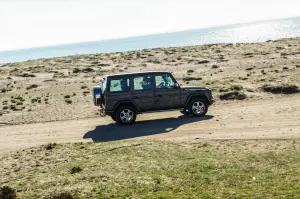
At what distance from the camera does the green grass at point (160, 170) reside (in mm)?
9328

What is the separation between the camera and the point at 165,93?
1845 cm

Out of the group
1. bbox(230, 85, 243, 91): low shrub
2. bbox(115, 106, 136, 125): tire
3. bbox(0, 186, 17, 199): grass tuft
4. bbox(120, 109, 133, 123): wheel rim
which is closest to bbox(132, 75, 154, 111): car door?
bbox(115, 106, 136, 125): tire

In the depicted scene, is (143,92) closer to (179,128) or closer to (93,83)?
(179,128)

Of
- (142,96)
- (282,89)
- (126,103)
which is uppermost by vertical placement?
(142,96)

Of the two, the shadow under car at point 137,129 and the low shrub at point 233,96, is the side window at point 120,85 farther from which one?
the low shrub at point 233,96

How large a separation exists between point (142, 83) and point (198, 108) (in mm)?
3126

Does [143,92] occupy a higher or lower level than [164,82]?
lower

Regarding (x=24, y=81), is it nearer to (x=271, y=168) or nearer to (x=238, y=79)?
(x=238, y=79)

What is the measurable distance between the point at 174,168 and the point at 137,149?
256 centimetres

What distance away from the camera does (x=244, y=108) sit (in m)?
20.7

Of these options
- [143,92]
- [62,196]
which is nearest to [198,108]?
[143,92]

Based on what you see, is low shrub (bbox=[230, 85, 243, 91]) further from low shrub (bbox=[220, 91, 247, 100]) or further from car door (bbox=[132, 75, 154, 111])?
car door (bbox=[132, 75, 154, 111])

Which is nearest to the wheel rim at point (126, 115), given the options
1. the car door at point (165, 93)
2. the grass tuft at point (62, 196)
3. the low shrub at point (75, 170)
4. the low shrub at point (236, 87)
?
the car door at point (165, 93)

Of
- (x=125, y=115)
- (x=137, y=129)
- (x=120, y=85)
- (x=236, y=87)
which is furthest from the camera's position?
(x=236, y=87)
